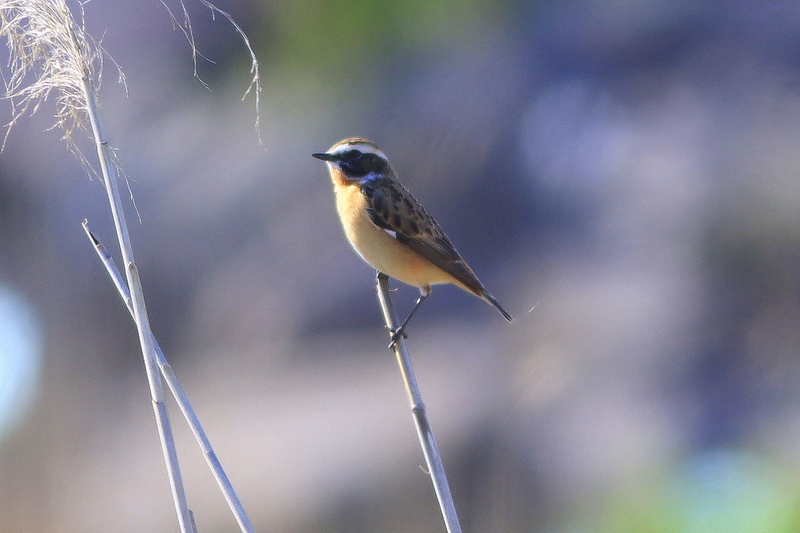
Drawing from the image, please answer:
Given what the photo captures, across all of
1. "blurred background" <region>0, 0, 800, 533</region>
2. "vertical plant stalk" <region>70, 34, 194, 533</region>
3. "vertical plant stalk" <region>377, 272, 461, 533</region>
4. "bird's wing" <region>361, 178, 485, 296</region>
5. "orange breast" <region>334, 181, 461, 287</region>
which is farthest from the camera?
"blurred background" <region>0, 0, 800, 533</region>

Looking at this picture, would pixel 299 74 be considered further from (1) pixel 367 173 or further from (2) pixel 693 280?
(1) pixel 367 173

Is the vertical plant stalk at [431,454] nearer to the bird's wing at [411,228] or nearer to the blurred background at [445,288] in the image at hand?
the bird's wing at [411,228]

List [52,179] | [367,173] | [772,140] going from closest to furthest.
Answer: [367,173] < [772,140] < [52,179]

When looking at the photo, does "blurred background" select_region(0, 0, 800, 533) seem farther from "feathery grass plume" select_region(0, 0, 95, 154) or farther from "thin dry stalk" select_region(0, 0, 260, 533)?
"feathery grass plume" select_region(0, 0, 95, 154)

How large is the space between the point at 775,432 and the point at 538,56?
545 centimetres

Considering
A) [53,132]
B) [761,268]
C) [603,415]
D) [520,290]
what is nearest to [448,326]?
[520,290]

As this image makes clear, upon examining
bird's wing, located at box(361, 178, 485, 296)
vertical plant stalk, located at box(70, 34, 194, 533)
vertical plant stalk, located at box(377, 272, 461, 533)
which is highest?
bird's wing, located at box(361, 178, 485, 296)

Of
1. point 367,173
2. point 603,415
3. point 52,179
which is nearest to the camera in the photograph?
point 367,173

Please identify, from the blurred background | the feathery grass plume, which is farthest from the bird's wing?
the blurred background

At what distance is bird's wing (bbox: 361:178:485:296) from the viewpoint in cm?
437

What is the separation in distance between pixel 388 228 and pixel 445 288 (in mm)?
4682

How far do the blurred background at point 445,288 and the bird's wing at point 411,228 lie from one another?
265 centimetres

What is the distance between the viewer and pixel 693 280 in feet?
26.6

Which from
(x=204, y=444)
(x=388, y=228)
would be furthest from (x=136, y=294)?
(x=388, y=228)
